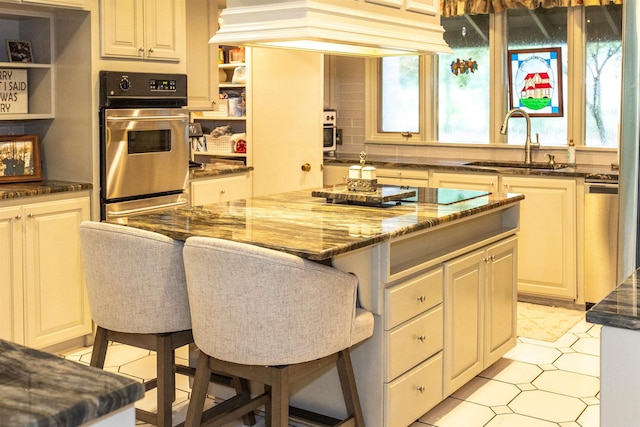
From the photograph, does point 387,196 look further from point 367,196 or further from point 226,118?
point 226,118

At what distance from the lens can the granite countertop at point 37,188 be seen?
409 cm

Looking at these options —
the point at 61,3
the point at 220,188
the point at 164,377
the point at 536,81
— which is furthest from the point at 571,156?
Result: the point at 164,377

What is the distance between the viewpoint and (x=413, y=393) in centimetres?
337

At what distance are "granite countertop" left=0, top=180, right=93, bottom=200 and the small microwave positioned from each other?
2791mm

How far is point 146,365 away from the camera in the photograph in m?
4.29

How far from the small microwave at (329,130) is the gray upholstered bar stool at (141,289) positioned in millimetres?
3957

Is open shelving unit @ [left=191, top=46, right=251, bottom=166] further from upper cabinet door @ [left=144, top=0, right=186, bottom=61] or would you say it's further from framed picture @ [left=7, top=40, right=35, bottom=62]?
framed picture @ [left=7, top=40, right=35, bottom=62]

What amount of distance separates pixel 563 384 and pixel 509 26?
3248 millimetres

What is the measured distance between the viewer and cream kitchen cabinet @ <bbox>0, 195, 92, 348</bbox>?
13.5ft

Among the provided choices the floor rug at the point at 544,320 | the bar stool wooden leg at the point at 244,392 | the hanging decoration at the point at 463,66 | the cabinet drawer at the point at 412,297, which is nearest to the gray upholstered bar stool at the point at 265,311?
the cabinet drawer at the point at 412,297

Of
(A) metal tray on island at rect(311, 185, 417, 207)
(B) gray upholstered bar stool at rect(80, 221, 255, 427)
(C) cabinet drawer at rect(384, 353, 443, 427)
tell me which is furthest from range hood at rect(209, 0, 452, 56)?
(C) cabinet drawer at rect(384, 353, 443, 427)

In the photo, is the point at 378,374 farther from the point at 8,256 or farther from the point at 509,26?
the point at 509,26

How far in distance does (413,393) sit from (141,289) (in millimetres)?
1217

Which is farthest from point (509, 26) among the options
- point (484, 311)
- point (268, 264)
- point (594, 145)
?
point (268, 264)
